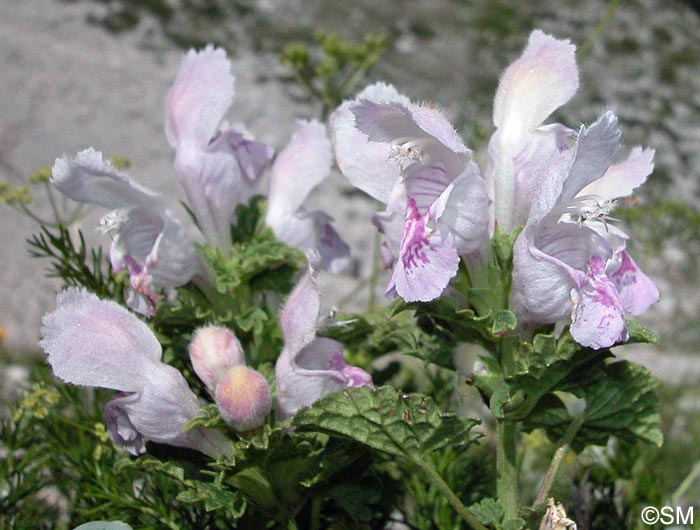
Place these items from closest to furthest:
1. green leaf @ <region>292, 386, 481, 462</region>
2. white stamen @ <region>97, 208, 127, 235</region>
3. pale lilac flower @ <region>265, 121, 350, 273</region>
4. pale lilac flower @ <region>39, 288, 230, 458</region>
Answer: green leaf @ <region>292, 386, 481, 462</region> < pale lilac flower @ <region>39, 288, 230, 458</region> < white stamen @ <region>97, 208, 127, 235</region> < pale lilac flower @ <region>265, 121, 350, 273</region>

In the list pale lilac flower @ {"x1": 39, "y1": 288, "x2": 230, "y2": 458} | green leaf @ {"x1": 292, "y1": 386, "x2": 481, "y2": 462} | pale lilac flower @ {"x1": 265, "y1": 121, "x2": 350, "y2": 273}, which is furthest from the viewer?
pale lilac flower @ {"x1": 265, "y1": 121, "x2": 350, "y2": 273}

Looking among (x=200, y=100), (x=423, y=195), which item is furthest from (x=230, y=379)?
(x=200, y=100)

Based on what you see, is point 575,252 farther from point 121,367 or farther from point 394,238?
point 121,367

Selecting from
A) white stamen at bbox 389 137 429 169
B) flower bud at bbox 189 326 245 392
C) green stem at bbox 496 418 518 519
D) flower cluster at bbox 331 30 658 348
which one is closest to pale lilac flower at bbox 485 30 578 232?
flower cluster at bbox 331 30 658 348

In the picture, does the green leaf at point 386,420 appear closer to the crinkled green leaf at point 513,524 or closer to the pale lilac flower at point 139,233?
the crinkled green leaf at point 513,524

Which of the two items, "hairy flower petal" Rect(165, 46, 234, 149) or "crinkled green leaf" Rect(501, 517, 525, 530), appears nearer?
"crinkled green leaf" Rect(501, 517, 525, 530)

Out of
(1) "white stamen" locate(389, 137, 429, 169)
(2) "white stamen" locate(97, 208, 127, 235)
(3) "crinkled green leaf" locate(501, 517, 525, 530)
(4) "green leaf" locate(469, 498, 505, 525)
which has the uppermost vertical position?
(1) "white stamen" locate(389, 137, 429, 169)

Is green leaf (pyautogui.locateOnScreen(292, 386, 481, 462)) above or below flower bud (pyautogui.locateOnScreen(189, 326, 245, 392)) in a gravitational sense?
above

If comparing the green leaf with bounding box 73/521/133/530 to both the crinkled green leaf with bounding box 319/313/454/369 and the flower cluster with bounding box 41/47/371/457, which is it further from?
the crinkled green leaf with bounding box 319/313/454/369
